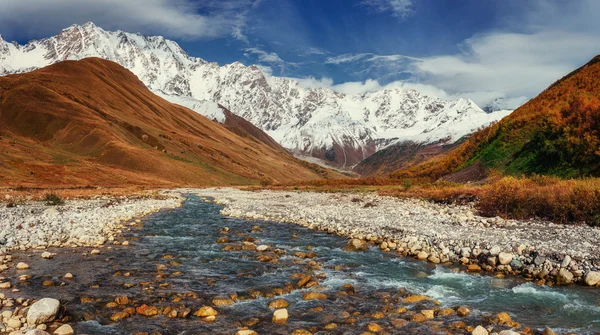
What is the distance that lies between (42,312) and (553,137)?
48.5m

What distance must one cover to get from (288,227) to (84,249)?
660 inches

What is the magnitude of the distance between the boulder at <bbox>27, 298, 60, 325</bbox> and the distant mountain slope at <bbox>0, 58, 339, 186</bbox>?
66.6m

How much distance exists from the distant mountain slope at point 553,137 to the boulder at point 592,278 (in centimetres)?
2415

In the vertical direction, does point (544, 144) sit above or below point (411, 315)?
above

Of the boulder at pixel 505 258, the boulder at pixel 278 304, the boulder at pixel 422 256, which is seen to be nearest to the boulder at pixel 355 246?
the boulder at pixel 422 256

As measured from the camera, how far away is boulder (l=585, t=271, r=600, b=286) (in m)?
16.1

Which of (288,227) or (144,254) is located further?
(288,227)

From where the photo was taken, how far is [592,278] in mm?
16188

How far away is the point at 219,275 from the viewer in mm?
18812

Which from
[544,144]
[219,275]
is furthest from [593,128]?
[219,275]

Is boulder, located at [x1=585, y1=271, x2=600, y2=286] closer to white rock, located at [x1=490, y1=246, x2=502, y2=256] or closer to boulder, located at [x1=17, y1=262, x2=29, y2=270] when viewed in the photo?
white rock, located at [x1=490, y1=246, x2=502, y2=256]

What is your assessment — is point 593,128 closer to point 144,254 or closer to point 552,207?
point 552,207

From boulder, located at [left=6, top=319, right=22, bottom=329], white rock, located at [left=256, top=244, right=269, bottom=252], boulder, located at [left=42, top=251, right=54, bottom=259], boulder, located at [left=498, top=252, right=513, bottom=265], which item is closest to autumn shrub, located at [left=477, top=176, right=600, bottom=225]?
boulder, located at [left=498, top=252, right=513, bottom=265]

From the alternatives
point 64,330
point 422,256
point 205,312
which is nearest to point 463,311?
point 422,256
